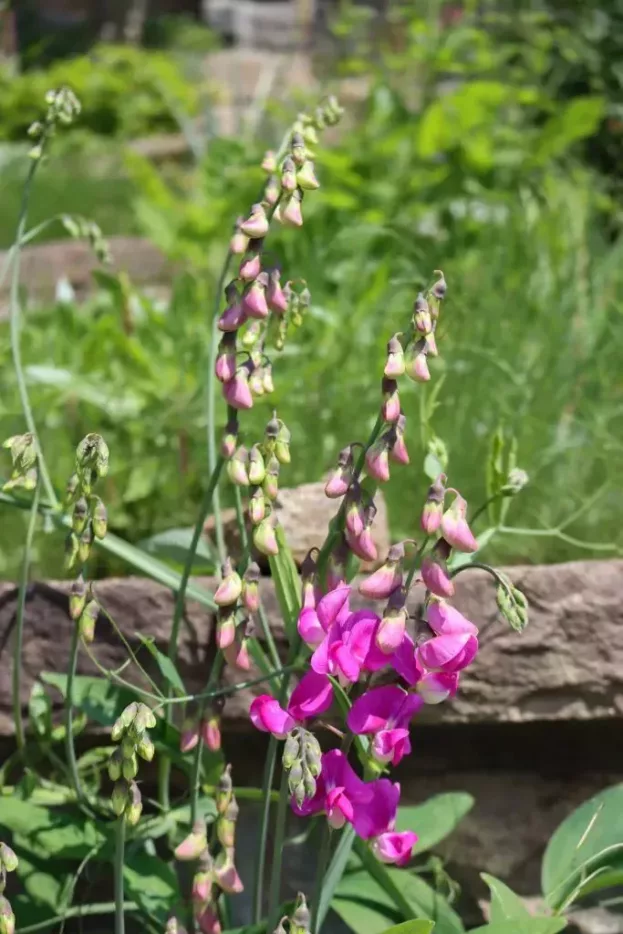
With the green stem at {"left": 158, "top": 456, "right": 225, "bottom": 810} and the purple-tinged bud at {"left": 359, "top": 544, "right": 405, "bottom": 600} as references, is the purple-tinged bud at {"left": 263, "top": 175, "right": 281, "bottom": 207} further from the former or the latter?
the purple-tinged bud at {"left": 359, "top": 544, "right": 405, "bottom": 600}

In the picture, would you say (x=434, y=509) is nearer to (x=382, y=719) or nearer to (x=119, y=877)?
(x=382, y=719)

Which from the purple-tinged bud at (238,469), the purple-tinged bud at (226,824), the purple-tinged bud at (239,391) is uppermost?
the purple-tinged bud at (239,391)

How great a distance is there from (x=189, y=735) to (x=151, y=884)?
0.20 m

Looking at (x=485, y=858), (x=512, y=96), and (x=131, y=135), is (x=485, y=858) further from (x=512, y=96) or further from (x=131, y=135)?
(x=131, y=135)

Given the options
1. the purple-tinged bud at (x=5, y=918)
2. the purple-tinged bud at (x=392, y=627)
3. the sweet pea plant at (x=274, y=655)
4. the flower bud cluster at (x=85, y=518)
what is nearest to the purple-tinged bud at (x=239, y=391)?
the sweet pea plant at (x=274, y=655)

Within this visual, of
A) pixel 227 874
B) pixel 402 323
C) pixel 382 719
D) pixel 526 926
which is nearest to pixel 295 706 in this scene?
pixel 382 719

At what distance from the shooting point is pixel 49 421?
1.74 meters

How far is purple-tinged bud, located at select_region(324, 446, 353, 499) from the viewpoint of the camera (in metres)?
0.87

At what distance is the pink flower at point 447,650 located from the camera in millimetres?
828

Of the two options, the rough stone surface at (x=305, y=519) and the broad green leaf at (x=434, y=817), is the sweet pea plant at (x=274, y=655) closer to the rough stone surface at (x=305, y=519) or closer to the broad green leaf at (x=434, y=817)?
the broad green leaf at (x=434, y=817)

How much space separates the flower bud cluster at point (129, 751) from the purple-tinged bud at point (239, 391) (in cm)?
26

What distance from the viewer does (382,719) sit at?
882mm

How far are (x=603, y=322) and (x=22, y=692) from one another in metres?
1.12

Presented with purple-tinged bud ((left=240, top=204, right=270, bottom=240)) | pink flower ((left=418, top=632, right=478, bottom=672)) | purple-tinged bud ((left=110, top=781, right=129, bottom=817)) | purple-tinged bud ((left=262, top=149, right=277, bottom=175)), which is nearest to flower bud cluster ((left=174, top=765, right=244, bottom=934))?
purple-tinged bud ((left=110, top=781, right=129, bottom=817))
